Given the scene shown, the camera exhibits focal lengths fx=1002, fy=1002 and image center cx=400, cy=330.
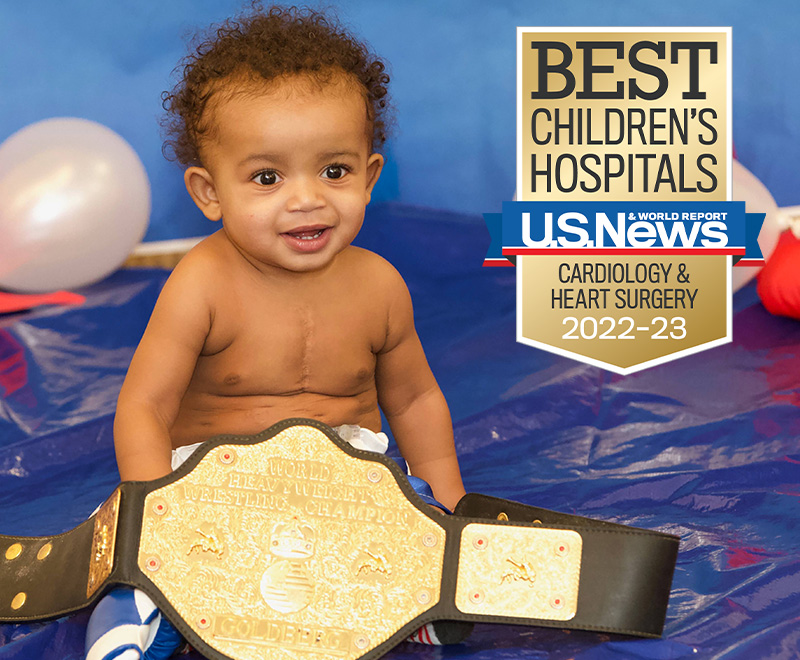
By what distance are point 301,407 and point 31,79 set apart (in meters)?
1.25

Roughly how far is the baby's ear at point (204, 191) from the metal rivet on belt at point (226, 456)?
311 millimetres

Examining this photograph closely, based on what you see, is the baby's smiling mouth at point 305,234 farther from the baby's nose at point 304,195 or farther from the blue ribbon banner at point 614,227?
the blue ribbon banner at point 614,227

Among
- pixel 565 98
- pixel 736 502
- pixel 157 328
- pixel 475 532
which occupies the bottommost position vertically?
pixel 736 502

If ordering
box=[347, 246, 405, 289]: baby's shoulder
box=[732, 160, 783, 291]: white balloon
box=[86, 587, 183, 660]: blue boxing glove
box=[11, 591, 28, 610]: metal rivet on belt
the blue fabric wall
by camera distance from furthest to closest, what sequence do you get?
the blue fabric wall < box=[732, 160, 783, 291]: white balloon < box=[347, 246, 405, 289]: baby's shoulder < box=[11, 591, 28, 610]: metal rivet on belt < box=[86, 587, 183, 660]: blue boxing glove

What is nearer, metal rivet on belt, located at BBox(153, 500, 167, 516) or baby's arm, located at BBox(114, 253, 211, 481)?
metal rivet on belt, located at BBox(153, 500, 167, 516)

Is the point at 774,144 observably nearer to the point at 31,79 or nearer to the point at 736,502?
the point at 736,502

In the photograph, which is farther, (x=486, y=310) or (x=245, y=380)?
(x=486, y=310)

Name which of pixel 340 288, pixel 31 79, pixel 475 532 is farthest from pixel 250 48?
pixel 31 79

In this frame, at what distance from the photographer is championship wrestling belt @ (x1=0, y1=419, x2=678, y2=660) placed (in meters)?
0.82

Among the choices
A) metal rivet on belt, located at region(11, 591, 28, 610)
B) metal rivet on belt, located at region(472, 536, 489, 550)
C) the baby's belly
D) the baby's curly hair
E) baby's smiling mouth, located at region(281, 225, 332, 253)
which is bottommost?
metal rivet on belt, located at region(11, 591, 28, 610)

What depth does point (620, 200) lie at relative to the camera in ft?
6.15

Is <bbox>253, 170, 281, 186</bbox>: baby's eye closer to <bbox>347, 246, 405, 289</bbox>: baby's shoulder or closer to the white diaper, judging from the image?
<bbox>347, 246, 405, 289</bbox>: baby's shoulder

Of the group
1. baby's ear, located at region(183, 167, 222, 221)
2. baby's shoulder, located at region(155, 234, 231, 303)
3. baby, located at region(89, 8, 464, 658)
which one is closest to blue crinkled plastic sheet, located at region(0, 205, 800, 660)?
baby, located at region(89, 8, 464, 658)

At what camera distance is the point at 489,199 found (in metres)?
2.17
